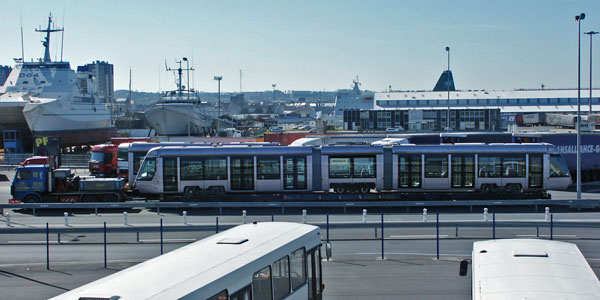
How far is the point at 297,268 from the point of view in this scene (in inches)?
420

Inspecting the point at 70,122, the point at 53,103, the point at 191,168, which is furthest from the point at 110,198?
the point at 70,122

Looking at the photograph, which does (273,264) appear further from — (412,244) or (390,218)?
(390,218)

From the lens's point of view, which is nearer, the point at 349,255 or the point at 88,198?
the point at 349,255

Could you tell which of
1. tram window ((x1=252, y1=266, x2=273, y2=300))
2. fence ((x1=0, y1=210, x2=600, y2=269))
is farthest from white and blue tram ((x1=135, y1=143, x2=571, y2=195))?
tram window ((x1=252, y1=266, x2=273, y2=300))

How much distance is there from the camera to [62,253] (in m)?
18.8

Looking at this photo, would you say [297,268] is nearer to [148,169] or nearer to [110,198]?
[148,169]

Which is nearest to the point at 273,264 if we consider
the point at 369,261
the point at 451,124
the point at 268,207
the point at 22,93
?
the point at 369,261

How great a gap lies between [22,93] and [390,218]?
61.8 meters

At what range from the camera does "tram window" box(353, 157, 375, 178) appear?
28.5 metres

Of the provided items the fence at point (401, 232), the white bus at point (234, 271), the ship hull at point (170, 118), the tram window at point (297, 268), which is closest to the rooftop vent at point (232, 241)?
the white bus at point (234, 271)

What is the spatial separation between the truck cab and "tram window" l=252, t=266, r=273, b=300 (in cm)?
2215

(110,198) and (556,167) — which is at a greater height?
→ (556,167)

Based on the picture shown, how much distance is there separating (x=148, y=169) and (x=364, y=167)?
10.0 m

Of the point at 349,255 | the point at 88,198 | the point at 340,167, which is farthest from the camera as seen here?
the point at 340,167
